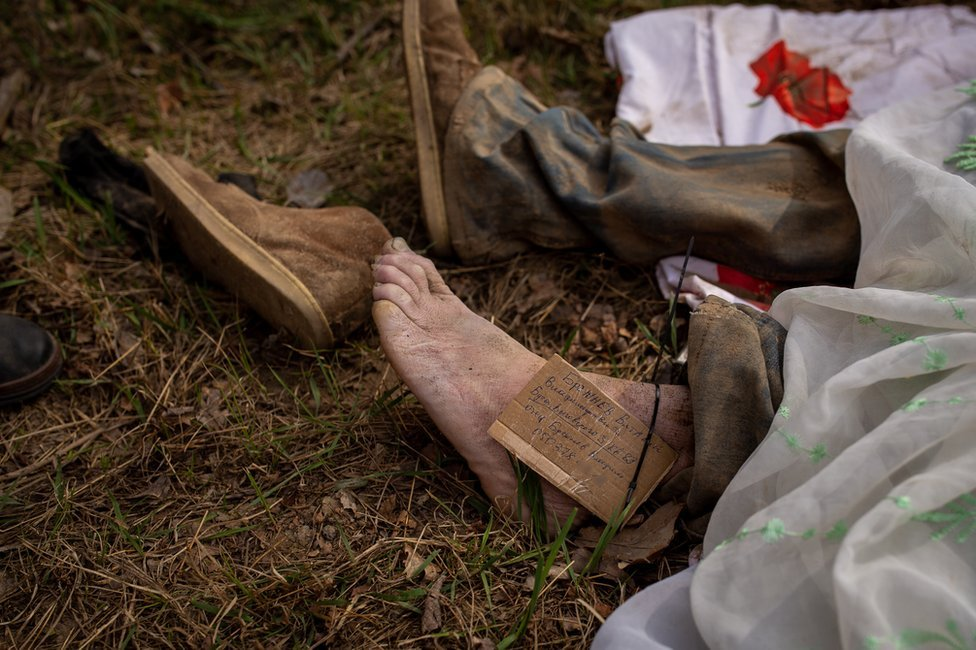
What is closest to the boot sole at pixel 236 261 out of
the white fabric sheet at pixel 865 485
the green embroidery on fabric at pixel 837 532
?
the white fabric sheet at pixel 865 485

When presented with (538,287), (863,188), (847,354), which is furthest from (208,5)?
(847,354)

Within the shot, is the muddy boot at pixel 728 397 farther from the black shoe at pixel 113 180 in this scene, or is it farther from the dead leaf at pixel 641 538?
the black shoe at pixel 113 180

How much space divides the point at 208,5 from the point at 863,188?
1.92 meters

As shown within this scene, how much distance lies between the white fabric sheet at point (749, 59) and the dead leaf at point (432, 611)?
3.98ft

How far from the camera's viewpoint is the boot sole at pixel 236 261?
4.44 ft

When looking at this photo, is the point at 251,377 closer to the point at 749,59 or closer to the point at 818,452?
the point at 818,452

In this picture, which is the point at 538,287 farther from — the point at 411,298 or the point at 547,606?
the point at 547,606

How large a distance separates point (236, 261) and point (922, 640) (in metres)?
1.21

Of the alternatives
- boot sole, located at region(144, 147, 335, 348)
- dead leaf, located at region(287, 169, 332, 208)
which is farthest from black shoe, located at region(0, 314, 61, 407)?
dead leaf, located at region(287, 169, 332, 208)

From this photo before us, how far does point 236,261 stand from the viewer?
1.39m

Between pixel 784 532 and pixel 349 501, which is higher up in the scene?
pixel 784 532

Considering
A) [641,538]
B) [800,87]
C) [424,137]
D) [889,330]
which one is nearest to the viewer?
[889,330]

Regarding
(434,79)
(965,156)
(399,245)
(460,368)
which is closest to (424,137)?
(434,79)

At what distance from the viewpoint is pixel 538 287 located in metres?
1.59
